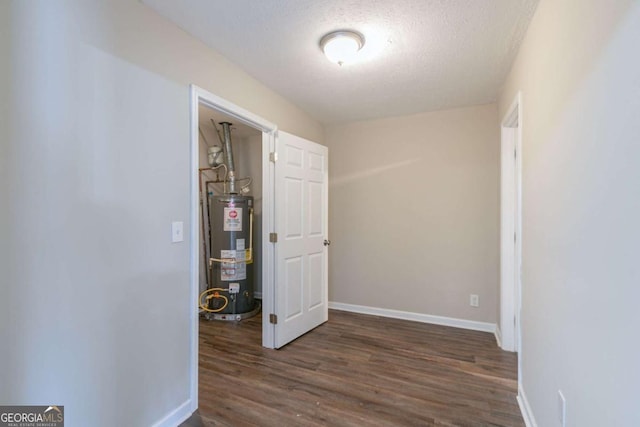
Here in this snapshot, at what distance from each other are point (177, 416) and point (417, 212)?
2848 mm

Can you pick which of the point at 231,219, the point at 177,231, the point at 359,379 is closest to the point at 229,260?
the point at 231,219

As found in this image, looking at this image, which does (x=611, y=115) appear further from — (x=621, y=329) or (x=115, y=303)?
(x=115, y=303)

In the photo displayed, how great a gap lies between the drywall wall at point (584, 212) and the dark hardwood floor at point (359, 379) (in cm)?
53

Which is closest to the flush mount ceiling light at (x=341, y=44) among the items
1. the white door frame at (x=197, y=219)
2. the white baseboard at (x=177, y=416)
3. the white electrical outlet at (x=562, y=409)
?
the white door frame at (x=197, y=219)

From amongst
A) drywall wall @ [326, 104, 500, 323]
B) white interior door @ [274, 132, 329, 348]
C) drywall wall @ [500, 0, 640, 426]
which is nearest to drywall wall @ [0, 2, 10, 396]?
white interior door @ [274, 132, 329, 348]

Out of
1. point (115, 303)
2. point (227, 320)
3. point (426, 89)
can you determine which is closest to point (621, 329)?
point (115, 303)

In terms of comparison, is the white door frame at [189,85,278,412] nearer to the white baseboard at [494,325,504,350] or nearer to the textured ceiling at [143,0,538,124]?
the textured ceiling at [143,0,538,124]

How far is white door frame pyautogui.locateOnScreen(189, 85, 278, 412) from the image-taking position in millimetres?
1838

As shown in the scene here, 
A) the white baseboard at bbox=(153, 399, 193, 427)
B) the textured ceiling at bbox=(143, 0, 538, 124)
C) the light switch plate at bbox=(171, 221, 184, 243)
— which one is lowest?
the white baseboard at bbox=(153, 399, 193, 427)

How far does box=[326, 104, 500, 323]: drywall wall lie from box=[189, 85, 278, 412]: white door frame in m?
1.26

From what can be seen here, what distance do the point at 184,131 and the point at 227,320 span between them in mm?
2435

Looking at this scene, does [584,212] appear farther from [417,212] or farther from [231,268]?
[231,268]

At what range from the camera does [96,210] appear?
135 centimetres

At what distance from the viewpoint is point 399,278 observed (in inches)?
135
